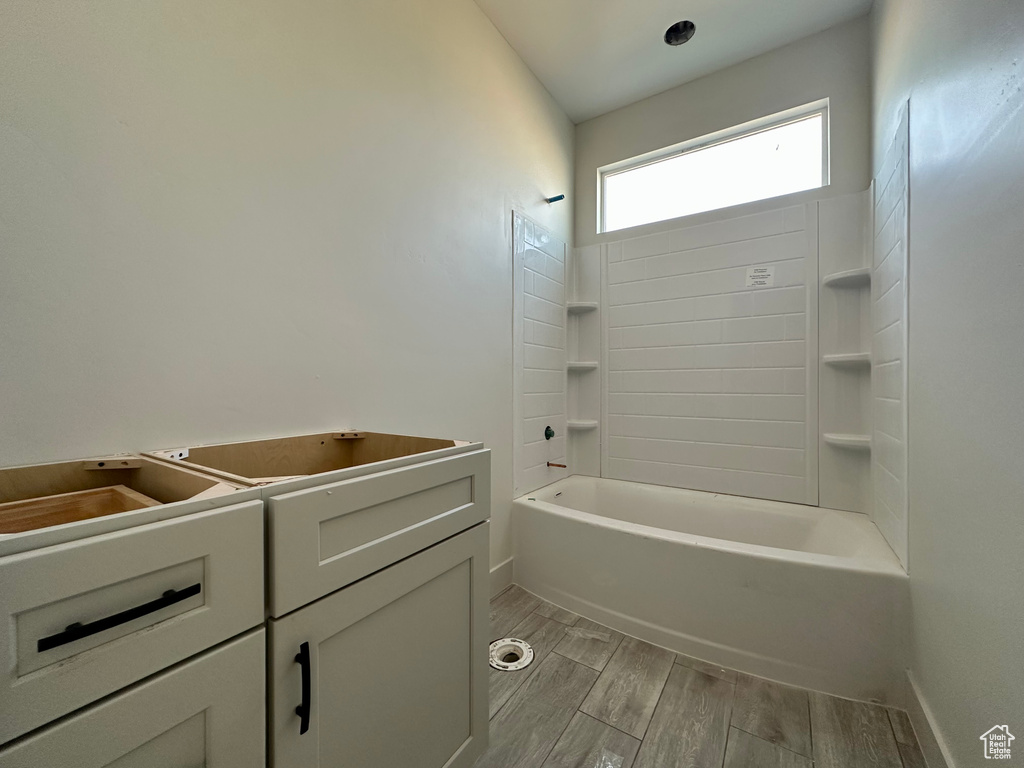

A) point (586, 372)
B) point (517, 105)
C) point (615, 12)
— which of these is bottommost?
point (586, 372)

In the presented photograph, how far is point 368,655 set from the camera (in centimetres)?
83

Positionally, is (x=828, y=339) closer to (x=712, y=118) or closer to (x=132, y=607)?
(x=712, y=118)

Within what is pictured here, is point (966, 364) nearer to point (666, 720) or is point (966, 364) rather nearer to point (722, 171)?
point (666, 720)

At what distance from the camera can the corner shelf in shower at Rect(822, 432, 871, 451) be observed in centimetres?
194

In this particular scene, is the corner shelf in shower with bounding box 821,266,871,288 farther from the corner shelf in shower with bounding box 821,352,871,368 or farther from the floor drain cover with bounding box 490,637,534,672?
the floor drain cover with bounding box 490,637,534,672

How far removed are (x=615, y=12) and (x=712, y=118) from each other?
2.77 feet

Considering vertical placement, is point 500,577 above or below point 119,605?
below

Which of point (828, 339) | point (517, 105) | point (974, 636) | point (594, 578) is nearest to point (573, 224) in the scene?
point (517, 105)

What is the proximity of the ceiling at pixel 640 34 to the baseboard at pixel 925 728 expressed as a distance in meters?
2.86

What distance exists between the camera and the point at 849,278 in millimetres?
1990

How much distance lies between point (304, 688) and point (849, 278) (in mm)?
2610

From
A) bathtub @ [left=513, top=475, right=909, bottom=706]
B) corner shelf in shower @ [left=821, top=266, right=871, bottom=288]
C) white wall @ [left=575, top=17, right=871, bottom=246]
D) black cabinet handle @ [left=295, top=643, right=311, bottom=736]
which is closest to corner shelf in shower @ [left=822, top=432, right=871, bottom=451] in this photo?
bathtub @ [left=513, top=475, right=909, bottom=706]

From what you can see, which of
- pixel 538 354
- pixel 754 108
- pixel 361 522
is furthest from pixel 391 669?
pixel 754 108

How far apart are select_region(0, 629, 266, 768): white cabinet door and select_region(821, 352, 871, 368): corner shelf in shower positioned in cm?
249
